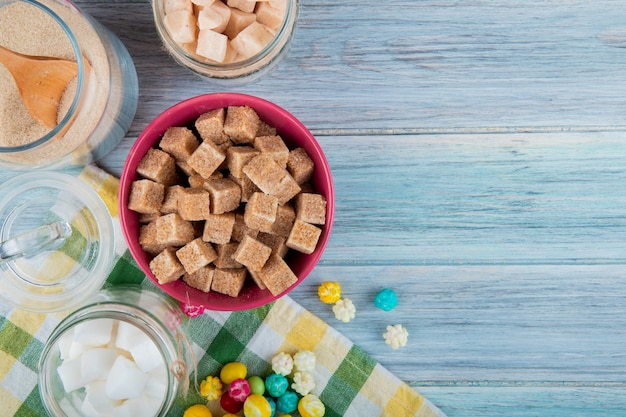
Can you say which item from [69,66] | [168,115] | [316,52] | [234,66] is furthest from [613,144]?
[69,66]

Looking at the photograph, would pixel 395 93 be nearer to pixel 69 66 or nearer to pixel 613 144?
pixel 613 144

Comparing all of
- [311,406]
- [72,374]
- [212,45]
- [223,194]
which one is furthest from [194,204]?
[311,406]

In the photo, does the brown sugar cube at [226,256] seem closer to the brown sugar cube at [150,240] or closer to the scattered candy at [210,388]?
the brown sugar cube at [150,240]

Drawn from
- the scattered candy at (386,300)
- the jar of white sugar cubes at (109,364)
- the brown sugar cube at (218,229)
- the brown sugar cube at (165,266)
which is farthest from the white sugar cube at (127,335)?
the scattered candy at (386,300)

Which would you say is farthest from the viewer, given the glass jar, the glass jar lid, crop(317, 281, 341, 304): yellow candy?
crop(317, 281, 341, 304): yellow candy

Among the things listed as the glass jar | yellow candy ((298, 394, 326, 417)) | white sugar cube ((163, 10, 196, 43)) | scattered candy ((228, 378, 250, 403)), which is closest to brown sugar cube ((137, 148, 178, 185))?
the glass jar

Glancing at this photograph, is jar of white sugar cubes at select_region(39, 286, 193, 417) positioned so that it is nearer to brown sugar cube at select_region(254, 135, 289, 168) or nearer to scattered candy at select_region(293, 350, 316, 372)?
scattered candy at select_region(293, 350, 316, 372)
